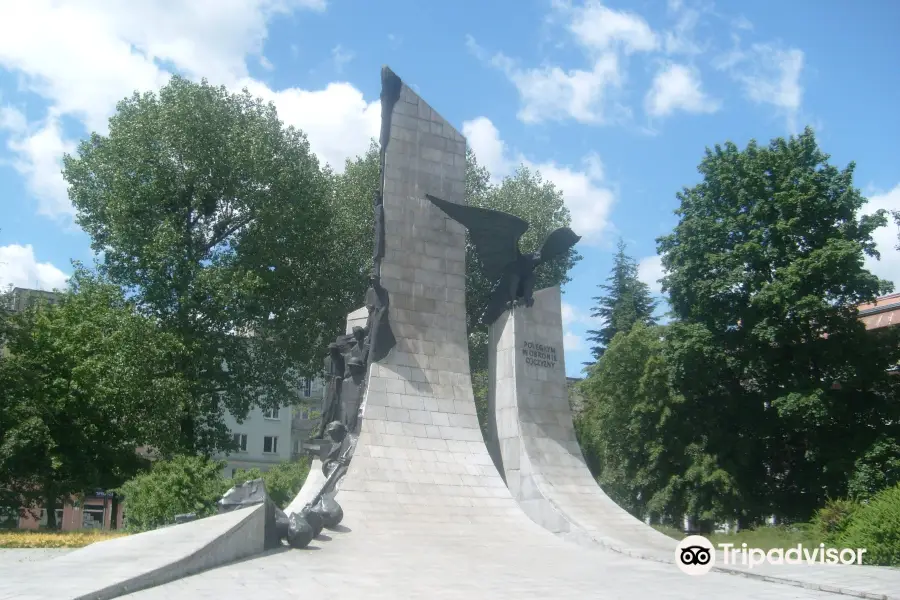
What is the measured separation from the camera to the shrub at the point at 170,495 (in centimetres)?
1795

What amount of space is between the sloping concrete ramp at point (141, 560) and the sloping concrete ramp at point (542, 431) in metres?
6.37

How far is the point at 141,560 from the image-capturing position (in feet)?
30.6

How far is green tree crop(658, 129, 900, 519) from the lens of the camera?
20.8 m

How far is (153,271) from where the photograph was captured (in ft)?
81.7

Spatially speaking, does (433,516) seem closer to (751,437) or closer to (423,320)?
(423,320)

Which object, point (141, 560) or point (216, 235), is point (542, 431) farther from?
point (216, 235)

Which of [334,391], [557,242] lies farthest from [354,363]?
[557,242]

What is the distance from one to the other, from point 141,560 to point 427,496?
23.1 feet

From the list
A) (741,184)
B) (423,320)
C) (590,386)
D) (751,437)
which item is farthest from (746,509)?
(423,320)

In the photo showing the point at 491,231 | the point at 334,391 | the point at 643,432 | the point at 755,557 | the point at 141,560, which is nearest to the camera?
the point at 141,560

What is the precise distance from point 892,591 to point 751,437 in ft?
48.5

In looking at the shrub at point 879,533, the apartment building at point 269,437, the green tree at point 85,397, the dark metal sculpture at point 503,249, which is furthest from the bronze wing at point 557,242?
the apartment building at point 269,437

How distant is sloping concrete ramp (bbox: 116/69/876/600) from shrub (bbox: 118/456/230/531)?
4676 mm

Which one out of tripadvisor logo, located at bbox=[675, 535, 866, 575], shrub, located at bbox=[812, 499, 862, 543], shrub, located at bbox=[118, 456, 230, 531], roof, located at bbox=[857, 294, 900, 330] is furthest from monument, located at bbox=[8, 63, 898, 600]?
roof, located at bbox=[857, 294, 900, 330]
